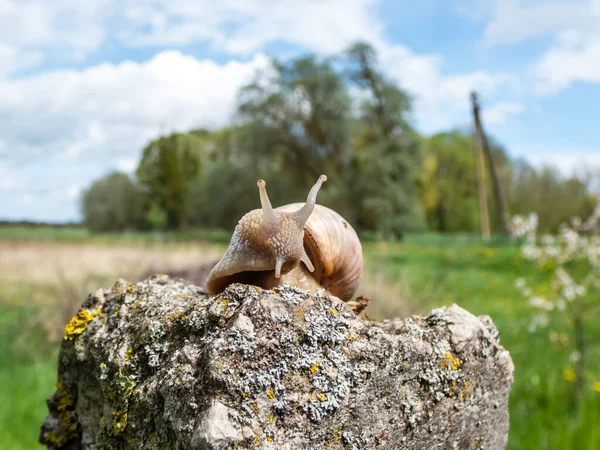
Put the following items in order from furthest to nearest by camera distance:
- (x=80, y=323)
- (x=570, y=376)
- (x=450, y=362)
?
(x=570, y=376) → (x=80, y=323) → (x=450, y=362)

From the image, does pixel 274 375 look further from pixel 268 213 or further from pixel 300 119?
pixel 300 119

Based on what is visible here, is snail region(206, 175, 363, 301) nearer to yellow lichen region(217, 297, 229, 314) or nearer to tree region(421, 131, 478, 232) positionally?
yellow lichen region(217, 297, 229, 314)

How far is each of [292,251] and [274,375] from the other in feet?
1.88

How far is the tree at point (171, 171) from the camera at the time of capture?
658 inches

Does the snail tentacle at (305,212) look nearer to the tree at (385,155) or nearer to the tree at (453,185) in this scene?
the tree at (385,155)

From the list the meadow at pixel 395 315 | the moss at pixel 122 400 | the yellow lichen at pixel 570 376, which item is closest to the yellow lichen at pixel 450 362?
the moss at pixel 122 400

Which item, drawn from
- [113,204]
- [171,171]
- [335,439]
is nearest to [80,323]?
[335,439]

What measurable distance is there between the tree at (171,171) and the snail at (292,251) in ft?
46.6

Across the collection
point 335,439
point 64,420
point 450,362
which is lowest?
point 64,420

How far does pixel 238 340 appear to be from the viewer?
1129 millimetres

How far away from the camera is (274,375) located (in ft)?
3.68

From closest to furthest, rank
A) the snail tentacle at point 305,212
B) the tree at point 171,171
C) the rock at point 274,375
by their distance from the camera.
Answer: the rock at point 274,375, the snail tentacle at point 305,212, the tree at point 171,171

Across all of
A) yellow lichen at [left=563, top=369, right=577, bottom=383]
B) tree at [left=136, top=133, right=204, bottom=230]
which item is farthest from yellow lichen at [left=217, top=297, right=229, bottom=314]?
tree at [left=136, top=133, right=204, bottom=230]

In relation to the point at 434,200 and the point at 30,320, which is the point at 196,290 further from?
the point at 434,200
